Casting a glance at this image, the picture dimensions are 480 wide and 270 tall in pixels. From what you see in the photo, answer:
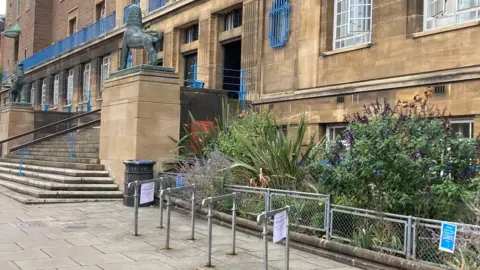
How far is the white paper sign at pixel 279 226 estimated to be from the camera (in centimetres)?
573

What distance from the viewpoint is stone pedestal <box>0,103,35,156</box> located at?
22844mm

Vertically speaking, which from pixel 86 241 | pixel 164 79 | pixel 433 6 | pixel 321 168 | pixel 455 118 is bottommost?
pixel 86 241

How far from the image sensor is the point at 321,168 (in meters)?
7.90

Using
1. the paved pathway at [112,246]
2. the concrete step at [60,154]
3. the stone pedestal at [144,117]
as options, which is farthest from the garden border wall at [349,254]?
the concrete step at [60,154]

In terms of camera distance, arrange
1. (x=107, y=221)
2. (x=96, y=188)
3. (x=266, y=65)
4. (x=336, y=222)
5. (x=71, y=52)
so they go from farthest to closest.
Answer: (x=71, y=52) < (x=266, y=65) < (x=96, y=188) < (x=107, y=221) < (x=336, y=222)

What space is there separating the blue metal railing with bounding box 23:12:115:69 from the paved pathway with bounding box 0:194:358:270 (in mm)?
19083

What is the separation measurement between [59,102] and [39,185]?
21.7 meters

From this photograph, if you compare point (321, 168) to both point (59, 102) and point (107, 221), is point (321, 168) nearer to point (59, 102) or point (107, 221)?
point (107, 221)

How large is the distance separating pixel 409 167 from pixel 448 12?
549cm

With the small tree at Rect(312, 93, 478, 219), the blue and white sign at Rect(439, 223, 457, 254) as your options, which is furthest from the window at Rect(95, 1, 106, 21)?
the blue and white sign at Rect(439, 223, 457, 254)

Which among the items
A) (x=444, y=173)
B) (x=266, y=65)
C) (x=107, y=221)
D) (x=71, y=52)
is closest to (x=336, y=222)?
(x=444, y=173)

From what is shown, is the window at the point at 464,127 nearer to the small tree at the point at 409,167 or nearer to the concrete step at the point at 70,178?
the small tree at the point at 409,167

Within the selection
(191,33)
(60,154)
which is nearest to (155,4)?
(191,33)

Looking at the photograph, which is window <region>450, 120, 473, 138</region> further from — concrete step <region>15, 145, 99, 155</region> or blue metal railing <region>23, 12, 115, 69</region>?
blue metal railing <region>23, 12, 115, 69</region>
